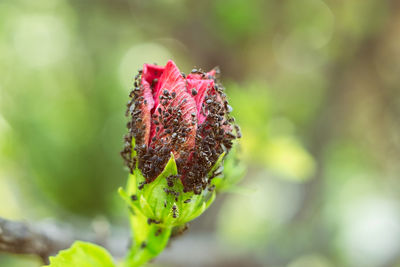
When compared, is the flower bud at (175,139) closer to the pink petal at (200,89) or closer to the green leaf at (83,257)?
the pink petal at (200,89)

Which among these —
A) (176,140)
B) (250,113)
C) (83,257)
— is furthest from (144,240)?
(250,113)

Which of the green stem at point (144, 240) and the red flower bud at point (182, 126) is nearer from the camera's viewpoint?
the red flower bud at point (182, 126)

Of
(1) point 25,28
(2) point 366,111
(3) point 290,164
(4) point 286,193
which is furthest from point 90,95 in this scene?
(3) point 290,164

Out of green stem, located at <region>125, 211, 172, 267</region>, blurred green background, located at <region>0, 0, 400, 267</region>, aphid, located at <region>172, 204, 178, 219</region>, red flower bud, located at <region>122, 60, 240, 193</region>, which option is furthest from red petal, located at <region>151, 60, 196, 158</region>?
blurred green background, located at <region>0, 0, 400, 267</region>

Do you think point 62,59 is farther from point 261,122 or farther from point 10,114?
point 261,122

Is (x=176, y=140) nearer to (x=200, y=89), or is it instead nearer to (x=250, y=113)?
(x=200, y=89)

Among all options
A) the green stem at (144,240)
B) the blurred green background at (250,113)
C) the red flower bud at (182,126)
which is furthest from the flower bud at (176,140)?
the blurred green background at (250,113)
